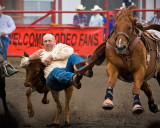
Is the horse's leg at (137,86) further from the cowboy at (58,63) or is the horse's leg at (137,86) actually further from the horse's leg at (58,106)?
the horse's leg at (58,106)

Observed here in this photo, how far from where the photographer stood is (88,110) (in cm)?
878

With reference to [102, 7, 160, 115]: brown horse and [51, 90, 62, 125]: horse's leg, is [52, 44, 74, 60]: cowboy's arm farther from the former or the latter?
[102, 7, 160, 115]: brown horse

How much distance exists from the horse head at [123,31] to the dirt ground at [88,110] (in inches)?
59.1

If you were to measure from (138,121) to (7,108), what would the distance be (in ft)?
8.04

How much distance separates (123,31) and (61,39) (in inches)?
289

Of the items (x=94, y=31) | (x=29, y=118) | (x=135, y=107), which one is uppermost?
(x=94, y=31)

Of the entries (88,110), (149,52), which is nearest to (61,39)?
(88,110)

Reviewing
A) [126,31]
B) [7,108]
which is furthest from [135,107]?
[7,108]

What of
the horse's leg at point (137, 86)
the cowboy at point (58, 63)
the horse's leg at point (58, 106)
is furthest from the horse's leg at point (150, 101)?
the horse's leg at point (58, 106)

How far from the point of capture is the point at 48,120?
7.88 metres

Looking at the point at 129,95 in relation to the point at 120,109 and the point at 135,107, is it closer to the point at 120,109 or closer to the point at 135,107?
the point at 120,109

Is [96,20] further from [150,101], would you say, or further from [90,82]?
[150,101]

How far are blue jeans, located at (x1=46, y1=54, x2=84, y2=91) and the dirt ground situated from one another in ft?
2.17

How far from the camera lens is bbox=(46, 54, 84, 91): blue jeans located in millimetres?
6926
